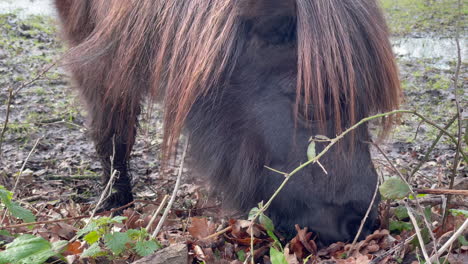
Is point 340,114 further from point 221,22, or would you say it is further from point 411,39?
point 411,39

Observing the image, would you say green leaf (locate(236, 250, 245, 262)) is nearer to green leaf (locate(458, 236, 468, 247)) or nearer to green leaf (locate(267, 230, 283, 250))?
green leaf (locate(267, 230, 283, 250))

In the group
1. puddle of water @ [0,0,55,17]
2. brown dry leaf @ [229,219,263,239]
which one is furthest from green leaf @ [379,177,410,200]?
puddle of water @ [0,0,55,17]

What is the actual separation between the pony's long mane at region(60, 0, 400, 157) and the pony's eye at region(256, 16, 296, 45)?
72 mm

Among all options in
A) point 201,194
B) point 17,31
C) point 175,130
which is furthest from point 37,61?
point 175,130

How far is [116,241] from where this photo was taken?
6.46 ft

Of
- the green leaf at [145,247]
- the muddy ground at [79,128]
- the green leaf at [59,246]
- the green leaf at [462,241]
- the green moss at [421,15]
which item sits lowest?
the muddy ground at [79,128]

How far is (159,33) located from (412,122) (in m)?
3.36

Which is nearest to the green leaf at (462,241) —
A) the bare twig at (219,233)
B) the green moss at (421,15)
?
the bare twig at (219,233)

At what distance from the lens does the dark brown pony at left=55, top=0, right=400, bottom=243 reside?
217 cm

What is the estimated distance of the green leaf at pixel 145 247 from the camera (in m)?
1.98

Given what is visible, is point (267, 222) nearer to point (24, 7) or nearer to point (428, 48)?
point (428, 48)

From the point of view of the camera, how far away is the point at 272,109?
2350 millimetres

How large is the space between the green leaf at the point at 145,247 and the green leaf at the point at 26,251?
31 centimetres

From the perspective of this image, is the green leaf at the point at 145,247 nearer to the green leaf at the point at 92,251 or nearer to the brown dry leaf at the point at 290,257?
the green leaf at the point at 92,251
